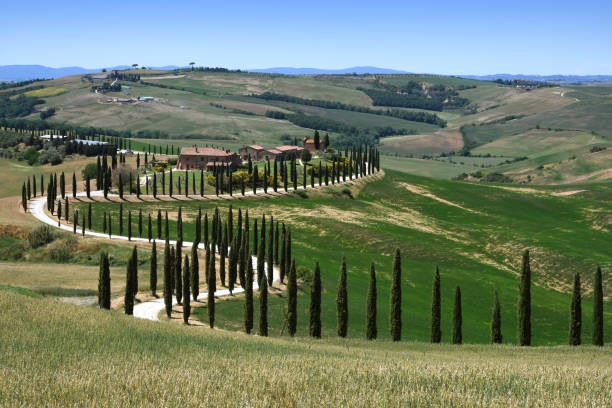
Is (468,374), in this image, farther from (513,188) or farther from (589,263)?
(513,188)

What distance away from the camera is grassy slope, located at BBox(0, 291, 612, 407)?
1991 centimetres

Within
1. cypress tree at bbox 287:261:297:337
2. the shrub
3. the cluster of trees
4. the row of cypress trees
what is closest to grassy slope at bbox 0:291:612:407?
cypress tree at bbox 287:261:297:337

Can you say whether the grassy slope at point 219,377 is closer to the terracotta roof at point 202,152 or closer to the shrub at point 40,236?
the shrub at point 40,236

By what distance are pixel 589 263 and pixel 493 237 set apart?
23000 mm

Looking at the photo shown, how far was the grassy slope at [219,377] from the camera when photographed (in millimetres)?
19906

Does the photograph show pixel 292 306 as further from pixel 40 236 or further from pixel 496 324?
pixel 40 236

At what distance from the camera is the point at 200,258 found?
316 feet

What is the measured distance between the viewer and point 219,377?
76.2 ft

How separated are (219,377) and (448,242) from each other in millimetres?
101716

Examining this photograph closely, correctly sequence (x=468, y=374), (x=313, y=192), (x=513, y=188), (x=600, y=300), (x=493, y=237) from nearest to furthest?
(x=468, y=374)
(x=600, y=300)
(x=493, y=237)
(x=313, y=192)
(x=513, y=188)

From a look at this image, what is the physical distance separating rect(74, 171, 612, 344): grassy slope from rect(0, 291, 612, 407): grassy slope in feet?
107

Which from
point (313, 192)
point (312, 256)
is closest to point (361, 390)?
point (312, 256)

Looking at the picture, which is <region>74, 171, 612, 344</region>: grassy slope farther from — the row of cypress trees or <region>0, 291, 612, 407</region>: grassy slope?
<region>0, 291, 612, 407</region>: grassy slope

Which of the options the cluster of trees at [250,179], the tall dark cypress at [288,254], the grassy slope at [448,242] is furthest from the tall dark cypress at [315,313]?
the cluster of trees at [250,179]
